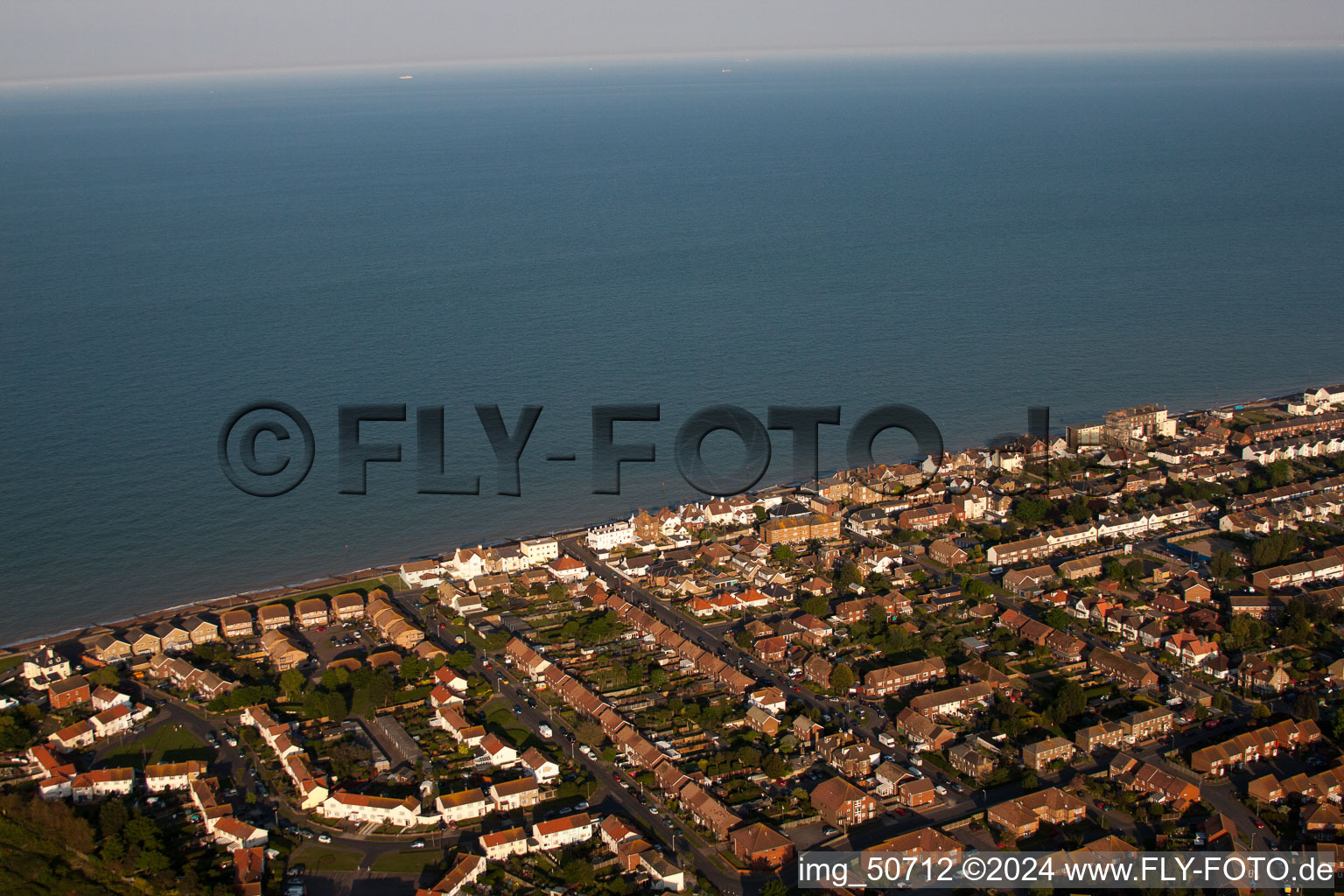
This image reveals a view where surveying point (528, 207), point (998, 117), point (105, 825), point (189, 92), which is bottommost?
point (105, 825)

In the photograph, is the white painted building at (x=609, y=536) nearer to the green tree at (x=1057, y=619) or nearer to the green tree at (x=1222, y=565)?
the green tree at (x=1057, y=619)

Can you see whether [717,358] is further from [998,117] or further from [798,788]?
[998,117]

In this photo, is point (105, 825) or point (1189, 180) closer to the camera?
point (105, 825)

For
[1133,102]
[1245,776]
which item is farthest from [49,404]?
[1133,102]

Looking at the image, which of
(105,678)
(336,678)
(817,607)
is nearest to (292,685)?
(336,678)

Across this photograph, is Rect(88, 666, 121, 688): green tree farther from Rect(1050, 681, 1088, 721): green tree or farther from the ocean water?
Rect(1050, 681, 1088, 721): green tree

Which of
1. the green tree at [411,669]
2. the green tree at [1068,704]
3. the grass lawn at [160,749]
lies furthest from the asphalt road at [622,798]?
the green tree at [1068,704]
